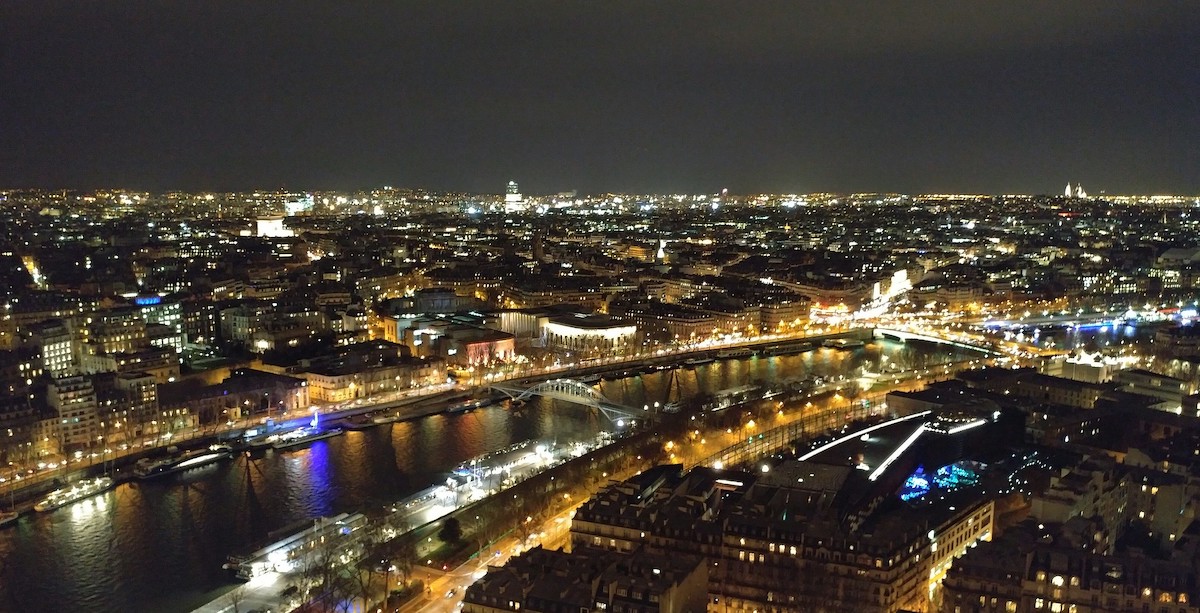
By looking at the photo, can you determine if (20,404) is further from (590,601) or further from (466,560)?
(590,601)

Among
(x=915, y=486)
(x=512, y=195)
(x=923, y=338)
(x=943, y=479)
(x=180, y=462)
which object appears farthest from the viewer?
(x=512, y=195)

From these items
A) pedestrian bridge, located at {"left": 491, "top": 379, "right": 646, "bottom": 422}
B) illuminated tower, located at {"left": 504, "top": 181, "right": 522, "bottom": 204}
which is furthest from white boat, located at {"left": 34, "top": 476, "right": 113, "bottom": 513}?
illuminated tower, located at {"left": 504, "top": 181, "right": 522, "bottom": 204}

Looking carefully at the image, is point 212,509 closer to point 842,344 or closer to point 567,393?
point 567,393

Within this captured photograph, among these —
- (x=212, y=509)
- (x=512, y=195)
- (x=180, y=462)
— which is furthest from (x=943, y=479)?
(x=512, y=195)

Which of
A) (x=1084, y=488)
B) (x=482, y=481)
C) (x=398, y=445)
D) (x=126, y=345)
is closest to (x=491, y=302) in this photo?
(x=126, y=345)

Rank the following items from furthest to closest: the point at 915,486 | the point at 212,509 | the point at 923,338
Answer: the point at 923,338 → the point at 212,509 → the point at 915,486

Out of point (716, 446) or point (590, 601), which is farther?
point (716, 446)
